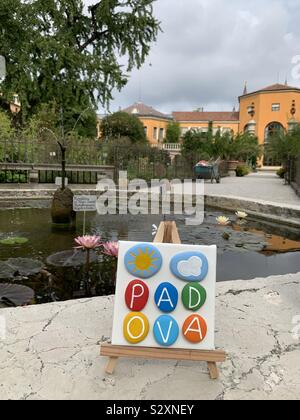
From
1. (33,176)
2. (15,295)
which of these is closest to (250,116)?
(33,176)

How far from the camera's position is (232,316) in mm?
2607

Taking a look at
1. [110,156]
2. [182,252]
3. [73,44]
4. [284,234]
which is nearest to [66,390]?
[182,252]

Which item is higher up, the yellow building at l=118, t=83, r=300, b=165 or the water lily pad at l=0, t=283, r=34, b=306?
the yellow building at l=118, t=83, r=300, b=165

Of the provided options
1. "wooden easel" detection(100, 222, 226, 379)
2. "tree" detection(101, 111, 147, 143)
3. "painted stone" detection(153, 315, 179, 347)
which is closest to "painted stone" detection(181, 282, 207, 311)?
"painted stone" detection(153, 315, 179, 347)

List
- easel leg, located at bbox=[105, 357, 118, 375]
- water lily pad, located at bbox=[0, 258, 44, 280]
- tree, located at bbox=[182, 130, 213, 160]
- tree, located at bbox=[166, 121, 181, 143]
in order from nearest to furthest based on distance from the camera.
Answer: easel leg, located at bbox=[105, 357, 118, 375], water lily pad, located at bbox=[0, 258, 44, 280], tree, located at bbox=[182, 130, 213, 160], tree, located at bbox=[166, 121, 181, 143]

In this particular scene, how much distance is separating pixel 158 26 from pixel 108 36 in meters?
3.25

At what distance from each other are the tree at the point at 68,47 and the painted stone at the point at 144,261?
65.4 feet

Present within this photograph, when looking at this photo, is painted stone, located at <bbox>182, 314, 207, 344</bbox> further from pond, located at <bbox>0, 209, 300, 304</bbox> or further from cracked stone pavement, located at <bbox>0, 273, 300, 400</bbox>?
pond, located at <bbox>0, 209, 300, 304</bbox>

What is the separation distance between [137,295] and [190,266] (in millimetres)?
323

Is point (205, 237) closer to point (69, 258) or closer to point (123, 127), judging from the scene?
point (69, 258)

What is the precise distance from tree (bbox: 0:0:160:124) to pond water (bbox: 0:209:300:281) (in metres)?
14.0

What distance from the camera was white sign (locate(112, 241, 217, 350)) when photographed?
1.87 m

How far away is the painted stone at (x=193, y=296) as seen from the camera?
74.1 inches
